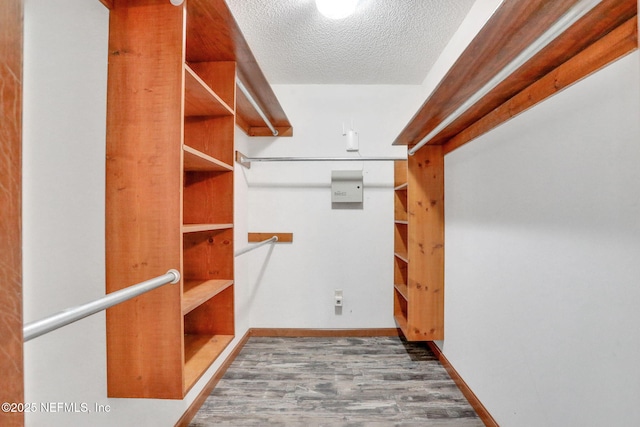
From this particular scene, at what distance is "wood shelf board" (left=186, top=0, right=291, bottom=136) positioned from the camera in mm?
1109

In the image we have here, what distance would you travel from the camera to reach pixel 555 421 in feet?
3.26

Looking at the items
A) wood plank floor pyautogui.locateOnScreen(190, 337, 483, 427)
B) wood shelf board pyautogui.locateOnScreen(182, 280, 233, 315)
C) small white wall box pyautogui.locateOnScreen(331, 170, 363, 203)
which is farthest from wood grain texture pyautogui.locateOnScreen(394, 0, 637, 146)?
wood plank floor pyautogui.locateOnScreen(190, 337, 483, 427)

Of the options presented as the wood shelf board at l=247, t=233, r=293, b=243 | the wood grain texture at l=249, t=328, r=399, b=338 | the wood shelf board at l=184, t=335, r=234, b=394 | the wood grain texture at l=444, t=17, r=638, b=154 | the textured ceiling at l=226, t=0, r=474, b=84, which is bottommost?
the wood grain texture at l=249, t=328, r=399, b=338

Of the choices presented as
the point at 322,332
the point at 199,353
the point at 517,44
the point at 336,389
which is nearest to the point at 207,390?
the point at 199,353

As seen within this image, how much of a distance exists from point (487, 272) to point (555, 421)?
0.63 m

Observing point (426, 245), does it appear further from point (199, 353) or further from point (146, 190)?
point (146, 190)

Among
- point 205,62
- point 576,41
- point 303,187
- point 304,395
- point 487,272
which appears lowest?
point 304,395

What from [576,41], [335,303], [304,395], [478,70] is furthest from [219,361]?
[576,41]

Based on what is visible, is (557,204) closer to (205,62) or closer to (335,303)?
(205,62)

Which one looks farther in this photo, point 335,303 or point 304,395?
point 335,303

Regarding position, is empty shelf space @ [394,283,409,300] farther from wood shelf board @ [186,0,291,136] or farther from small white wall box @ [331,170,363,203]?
wood shelf board @ [186,0,291,136]

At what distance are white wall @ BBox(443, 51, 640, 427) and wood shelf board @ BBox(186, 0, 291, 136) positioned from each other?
1319 mm

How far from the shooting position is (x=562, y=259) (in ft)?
3.18

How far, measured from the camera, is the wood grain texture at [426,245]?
6.55ft
